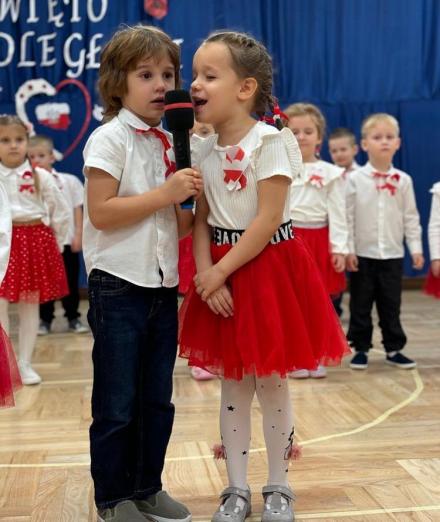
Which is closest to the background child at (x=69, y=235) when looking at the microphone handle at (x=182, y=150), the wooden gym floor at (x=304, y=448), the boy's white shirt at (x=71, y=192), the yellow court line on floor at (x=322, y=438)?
the boy's white shirt at (x=71, y=192)

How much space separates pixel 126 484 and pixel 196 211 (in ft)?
2.34

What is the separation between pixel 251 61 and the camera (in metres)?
2.01

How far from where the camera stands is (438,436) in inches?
111

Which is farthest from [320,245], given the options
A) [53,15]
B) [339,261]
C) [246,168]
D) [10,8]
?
[10,8]

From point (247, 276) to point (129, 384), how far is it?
39cm

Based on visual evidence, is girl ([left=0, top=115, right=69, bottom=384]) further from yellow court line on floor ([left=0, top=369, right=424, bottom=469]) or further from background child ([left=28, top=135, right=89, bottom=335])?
yellow court line on floor ([left=0, top=369, right=424, bottom=469])

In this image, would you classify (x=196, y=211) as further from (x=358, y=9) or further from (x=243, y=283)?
(x=358, y=9)

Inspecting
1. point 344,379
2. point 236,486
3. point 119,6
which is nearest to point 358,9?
point 119,6

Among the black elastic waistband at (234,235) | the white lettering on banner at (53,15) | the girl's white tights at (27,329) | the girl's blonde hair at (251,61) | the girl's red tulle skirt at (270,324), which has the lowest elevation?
the girl's white tights at (27,329)

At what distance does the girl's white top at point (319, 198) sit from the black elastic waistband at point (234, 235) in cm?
186

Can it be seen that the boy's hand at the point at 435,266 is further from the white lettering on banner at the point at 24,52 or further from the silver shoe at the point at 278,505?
the white lettering on banner at the point at 24,52

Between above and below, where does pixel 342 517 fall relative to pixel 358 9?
below

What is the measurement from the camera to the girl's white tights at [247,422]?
6.88ft

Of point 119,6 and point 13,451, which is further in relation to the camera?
point 119,6
